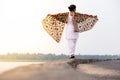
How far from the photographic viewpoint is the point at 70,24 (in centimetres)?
752

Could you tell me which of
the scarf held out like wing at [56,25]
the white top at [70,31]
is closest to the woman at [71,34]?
the white top at [70,31]

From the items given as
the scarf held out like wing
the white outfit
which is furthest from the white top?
the scarf held out like wing

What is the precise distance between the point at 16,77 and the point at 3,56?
8555 millimetres

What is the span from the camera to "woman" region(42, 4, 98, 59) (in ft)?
24.6

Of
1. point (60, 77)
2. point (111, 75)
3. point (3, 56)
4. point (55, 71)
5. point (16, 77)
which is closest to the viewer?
point (16, 77)

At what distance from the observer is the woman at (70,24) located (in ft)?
24.6

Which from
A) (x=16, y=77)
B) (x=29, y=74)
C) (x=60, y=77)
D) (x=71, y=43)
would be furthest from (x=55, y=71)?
(x=71, y=43)

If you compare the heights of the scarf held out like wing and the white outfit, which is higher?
the scarf held out like wing

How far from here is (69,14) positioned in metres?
7.55

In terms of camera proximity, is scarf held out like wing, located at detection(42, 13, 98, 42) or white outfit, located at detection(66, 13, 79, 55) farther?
scarf held out like wing, located at detection(42, 13, 98, 42)

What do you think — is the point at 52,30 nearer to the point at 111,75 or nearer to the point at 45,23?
the point at 45,23

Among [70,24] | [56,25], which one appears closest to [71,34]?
[70,24]

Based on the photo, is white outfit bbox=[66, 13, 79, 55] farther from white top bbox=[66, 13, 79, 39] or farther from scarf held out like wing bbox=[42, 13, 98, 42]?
scarf held out like wing bbox=[42, 13, 98, 42]

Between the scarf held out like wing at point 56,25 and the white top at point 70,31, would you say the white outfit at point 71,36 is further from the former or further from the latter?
the scarf held out like wing at point 56,25
